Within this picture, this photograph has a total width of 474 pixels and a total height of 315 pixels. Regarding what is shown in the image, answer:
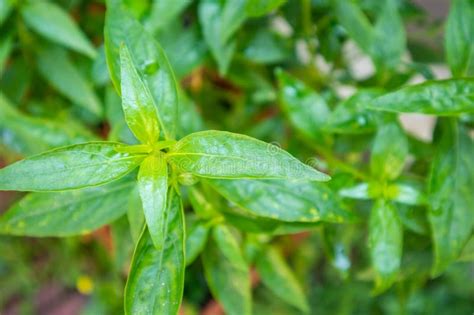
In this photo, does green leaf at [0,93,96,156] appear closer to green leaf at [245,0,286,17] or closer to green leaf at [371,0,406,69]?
green leaf at [245,0,286,17]

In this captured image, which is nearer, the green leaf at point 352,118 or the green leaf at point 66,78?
the green leaf at point 352,118

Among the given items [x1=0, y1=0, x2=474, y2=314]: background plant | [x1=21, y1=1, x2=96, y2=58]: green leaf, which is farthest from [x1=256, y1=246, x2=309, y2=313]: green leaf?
[x1=21, y1=1, x2=96, y2=58]: green leaf

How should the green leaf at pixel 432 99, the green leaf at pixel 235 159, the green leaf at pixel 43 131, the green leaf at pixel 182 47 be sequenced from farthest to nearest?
the green leaf at pixel 182 47
the green leaf at pixel 43 131
the green leaf at pixel 432 99
the green leaf at pixel 235 159

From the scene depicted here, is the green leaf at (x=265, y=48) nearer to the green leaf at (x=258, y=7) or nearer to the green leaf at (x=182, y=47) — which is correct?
the green leaf at (x=182, y=47)

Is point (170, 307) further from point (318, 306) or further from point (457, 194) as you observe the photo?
point (318, 306)

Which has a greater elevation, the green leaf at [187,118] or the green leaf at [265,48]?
the green leaf at [265,48]

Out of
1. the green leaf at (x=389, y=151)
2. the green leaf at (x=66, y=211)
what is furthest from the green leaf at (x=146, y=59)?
the green leaf at (x=389, y=151)

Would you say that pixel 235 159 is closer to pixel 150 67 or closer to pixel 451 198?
pixel 150 67
